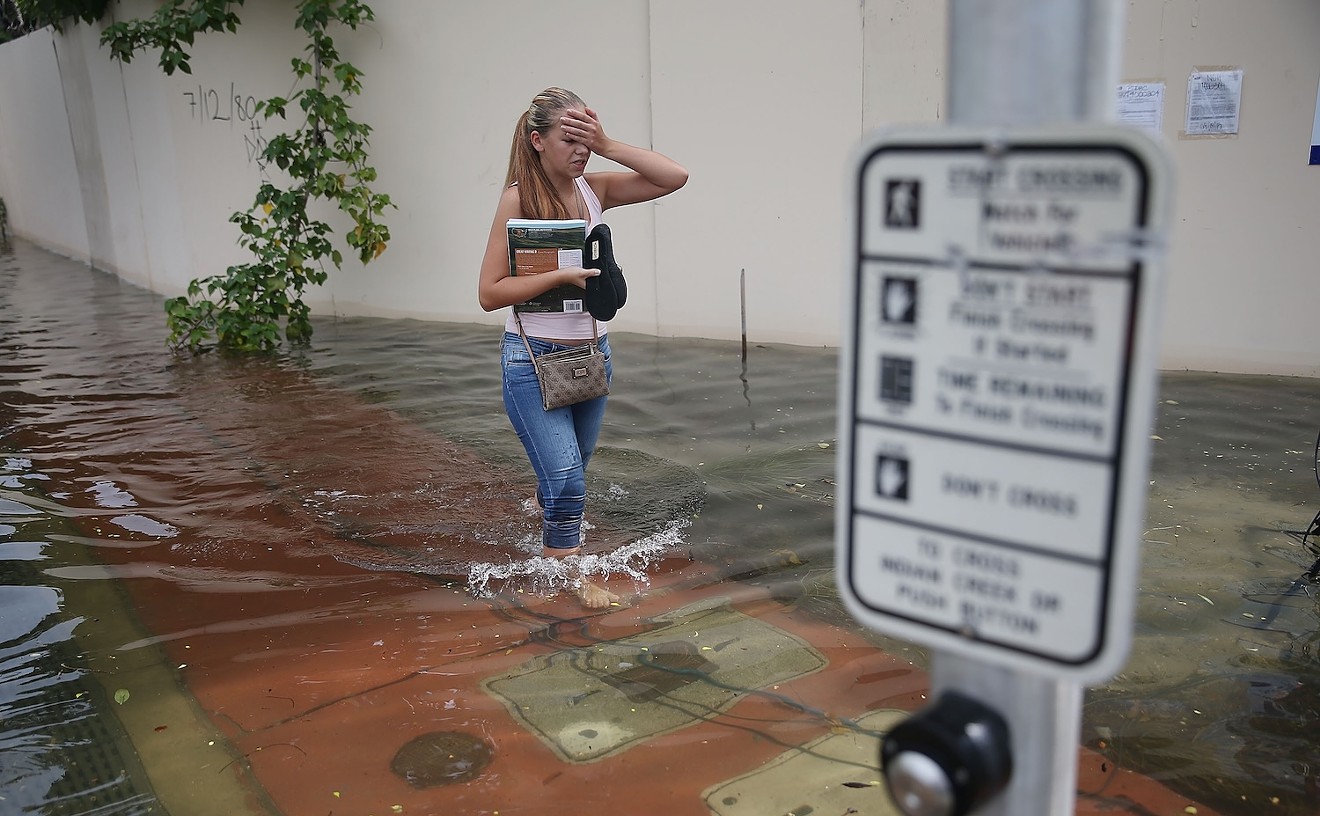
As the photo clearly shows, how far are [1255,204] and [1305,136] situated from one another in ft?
1.55

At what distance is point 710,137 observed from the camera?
8.49 metres

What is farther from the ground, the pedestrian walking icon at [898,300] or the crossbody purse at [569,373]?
the pedestrian walking icon at [898,300]

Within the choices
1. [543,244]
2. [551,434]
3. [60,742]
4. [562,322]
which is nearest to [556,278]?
[543,244]

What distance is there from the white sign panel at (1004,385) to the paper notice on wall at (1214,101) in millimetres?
6533

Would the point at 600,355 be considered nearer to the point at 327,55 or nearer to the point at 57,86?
the point at 327,55

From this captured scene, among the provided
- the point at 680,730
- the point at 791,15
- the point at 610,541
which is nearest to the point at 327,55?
the point at 791,15

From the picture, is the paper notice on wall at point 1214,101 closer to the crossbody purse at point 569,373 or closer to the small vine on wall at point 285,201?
the crossbody purse at point 569,373

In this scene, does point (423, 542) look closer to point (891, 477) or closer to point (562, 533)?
point (562, 533)

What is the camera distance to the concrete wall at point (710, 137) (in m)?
6.60

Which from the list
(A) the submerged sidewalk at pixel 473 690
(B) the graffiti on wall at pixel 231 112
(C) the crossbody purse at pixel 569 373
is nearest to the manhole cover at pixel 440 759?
(A) the submerged sidewalk at pixel 473 690

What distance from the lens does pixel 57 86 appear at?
15672mm

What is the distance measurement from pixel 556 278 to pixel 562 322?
24 centimetres

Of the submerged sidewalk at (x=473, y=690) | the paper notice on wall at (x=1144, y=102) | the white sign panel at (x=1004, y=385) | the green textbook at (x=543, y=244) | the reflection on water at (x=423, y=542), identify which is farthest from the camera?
the paper notice on wall at (x=1144, y=102)

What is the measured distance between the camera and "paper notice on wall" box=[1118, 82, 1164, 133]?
6723mm
